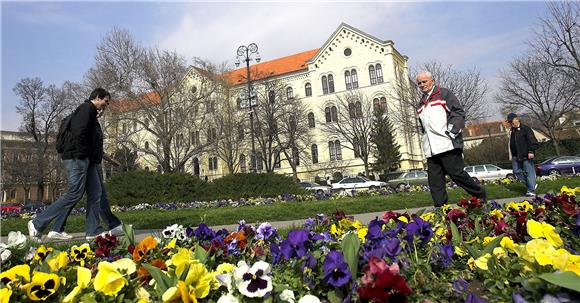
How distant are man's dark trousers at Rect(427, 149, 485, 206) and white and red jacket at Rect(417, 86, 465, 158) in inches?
6.2

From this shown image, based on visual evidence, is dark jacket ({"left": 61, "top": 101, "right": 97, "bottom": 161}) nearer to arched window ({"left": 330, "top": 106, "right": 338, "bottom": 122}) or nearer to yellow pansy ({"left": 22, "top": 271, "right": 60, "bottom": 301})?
yellow pansy ({"left": 22, "top": 271, "right": 60, "bottom": 301})

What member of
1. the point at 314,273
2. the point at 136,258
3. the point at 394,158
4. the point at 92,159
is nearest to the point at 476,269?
the point at 314,273

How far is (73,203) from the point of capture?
5.58m

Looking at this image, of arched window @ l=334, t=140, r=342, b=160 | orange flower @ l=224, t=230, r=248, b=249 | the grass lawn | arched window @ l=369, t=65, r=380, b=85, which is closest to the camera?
orange flower @ l=224, t=230, r=248, b=249

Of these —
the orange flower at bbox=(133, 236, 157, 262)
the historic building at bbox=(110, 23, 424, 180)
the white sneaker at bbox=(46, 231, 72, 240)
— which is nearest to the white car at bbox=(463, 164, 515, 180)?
the historic building at bbox=(110, 23, 424, 180)

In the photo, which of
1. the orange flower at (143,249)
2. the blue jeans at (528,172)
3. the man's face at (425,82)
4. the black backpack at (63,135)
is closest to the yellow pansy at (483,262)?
the orange flower at (143,249)

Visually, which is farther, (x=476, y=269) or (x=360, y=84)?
(x=360, y=84)

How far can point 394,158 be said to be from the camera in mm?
45375

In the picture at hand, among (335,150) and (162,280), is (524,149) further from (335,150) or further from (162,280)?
(335,150)

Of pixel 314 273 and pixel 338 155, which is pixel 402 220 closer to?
pixel 314 273

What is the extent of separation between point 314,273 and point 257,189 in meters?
15.3

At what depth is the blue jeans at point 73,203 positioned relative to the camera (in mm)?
5328

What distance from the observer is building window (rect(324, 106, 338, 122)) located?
54000mm

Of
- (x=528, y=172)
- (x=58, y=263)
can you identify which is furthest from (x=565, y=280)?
(x=528, y=172)
